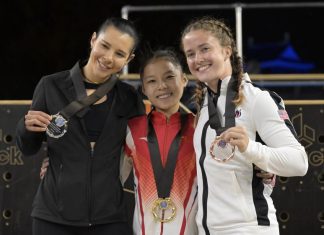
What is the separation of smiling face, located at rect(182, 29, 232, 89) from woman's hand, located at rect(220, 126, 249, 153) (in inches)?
13.4

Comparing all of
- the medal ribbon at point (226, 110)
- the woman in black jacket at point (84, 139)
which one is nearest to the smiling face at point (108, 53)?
the woman in black jacket at point (84, 139)

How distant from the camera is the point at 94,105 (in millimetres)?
2570

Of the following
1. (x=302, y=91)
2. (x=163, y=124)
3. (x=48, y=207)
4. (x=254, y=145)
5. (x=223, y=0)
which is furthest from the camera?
(x=223, y=0)

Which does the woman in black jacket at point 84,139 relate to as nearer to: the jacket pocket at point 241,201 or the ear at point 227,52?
the ear at point 227,52

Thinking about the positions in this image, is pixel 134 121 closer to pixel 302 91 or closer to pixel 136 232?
pixel 136 232

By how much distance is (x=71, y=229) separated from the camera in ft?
8.09

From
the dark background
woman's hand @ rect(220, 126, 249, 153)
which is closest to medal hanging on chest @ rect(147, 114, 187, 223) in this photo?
woman's hand @ rect(220, 126, 249, 153)

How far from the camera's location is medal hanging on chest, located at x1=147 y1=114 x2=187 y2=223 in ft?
8.18

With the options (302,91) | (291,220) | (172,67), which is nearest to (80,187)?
(172,67)

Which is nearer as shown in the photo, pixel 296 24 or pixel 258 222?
pixel 258 222

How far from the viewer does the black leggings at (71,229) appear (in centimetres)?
246

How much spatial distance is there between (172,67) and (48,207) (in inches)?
30.2

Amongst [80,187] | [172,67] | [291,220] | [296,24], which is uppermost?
[296,24]

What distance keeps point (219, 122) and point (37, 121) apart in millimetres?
687
